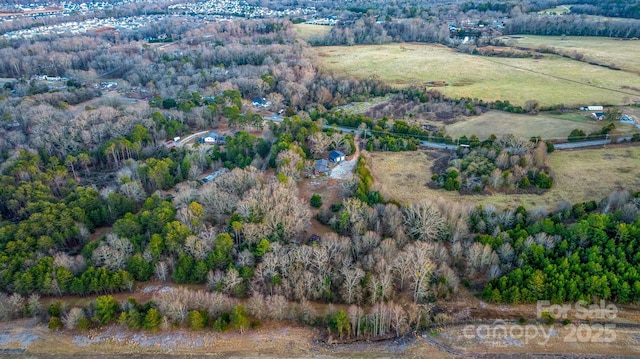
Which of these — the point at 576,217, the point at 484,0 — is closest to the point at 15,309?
the point at 576,217

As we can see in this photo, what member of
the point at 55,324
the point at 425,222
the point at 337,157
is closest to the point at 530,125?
the point at 337,157

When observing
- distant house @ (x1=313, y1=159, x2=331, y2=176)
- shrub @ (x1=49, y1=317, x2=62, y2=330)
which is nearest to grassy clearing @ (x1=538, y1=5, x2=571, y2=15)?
distant house @ (x1=313, y1=159, x2=331, y2=176)

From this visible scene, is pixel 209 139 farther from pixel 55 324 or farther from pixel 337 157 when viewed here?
pixel 55 324

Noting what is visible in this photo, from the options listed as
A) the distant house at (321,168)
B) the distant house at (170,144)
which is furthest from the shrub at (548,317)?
the distant house at (170,144)

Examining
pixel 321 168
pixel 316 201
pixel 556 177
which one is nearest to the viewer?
pixel 316 201

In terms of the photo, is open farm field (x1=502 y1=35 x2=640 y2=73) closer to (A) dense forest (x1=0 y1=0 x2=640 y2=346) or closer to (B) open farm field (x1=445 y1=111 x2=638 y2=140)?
(B) open farm field (x1=445 y1=111 x2=638 y2=140)

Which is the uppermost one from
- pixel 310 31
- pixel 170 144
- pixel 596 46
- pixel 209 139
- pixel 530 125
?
pixel 310 31
